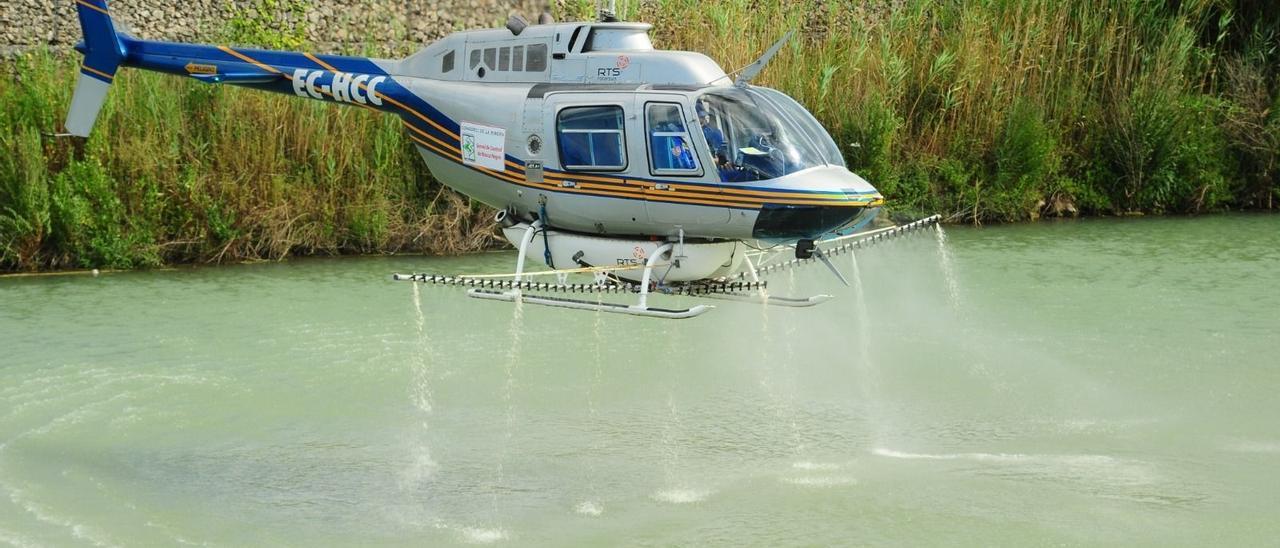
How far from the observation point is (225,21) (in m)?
20.5

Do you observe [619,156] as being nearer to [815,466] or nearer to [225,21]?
[815,466]

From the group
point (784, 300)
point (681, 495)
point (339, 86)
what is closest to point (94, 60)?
point (339, 86)

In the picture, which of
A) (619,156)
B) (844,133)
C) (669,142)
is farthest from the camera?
(844,133)

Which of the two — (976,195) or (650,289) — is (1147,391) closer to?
(650,289)

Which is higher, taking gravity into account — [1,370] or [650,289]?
[650,289]

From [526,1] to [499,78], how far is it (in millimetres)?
10737

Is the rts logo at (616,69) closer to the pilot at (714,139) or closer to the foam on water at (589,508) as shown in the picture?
the pilot at (714,139)

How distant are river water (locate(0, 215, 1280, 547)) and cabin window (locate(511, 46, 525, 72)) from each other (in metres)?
2.47

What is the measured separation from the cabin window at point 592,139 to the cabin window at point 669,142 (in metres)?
0.23

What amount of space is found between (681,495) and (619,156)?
8.47ft

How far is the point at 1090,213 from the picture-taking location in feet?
67.5

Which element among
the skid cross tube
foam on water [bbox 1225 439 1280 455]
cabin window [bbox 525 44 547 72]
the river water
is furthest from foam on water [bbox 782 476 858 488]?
cabin window [bbox 525 44 547 72]

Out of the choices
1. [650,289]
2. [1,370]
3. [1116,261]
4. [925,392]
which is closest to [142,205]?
[1,370]

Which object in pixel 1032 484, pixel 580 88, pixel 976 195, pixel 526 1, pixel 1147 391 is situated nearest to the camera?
pixel 1032 484
